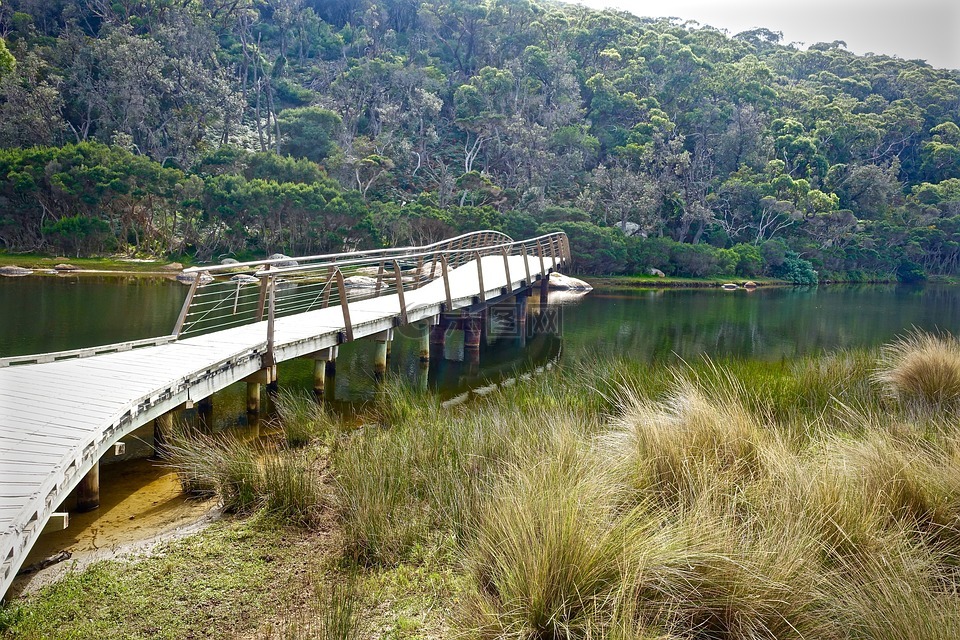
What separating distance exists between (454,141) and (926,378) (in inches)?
1732

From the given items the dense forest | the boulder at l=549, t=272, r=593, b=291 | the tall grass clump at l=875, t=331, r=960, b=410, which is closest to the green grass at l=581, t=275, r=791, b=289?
the dense forest

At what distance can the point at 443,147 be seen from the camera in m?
46.5

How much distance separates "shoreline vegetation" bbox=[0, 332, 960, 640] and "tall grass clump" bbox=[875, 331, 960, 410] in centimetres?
109

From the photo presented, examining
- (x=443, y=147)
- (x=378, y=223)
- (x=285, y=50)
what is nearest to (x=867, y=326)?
(x=378, y=223)

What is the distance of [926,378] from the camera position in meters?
6.21

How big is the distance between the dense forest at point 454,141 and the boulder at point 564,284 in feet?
17.9

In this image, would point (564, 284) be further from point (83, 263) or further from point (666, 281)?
point (83, 263)

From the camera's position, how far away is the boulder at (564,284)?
24938 mm

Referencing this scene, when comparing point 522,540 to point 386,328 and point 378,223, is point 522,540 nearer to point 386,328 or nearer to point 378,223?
point 386,328

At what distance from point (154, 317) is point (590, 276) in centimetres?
2112

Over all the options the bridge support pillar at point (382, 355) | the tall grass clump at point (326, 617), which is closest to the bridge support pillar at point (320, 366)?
the bridge support pillar at point (382, 355)

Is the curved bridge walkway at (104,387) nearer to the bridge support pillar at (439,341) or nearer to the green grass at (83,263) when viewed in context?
the bridge support pillar at (439,341)

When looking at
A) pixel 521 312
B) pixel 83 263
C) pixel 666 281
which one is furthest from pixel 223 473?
pixel 666 281

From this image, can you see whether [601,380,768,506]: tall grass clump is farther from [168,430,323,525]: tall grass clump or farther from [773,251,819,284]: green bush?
[773,251,819,284]: green bush
